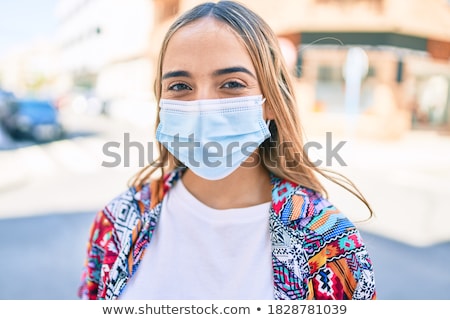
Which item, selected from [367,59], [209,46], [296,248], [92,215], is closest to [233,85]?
[209,46]

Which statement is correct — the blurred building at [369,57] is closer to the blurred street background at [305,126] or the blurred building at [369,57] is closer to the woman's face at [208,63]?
the blurred street background at [305,126]

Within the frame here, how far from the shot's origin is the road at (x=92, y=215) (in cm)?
336

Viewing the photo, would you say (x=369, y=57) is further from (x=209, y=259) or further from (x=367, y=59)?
(x=209, y=259)

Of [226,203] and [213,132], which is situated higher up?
[213,132]

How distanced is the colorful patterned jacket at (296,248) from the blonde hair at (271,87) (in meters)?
0.08

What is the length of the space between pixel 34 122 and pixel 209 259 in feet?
38.4

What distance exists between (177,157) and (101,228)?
290mm

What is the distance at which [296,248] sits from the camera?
111 cm

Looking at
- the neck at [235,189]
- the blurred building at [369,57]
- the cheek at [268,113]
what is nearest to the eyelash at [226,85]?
the cheek at [268,113]

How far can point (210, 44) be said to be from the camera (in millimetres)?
1092

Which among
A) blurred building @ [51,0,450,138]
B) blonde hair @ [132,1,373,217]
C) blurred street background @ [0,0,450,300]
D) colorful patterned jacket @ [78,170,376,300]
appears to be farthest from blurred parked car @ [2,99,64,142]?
colorful patterned jacket @ [78,170,376,300]

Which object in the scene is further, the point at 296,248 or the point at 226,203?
the point at 226,203

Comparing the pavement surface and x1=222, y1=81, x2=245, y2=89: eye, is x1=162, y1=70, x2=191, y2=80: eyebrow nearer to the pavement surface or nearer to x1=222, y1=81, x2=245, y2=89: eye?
x1=222, y1=81, x2=245, y2=89: eye
